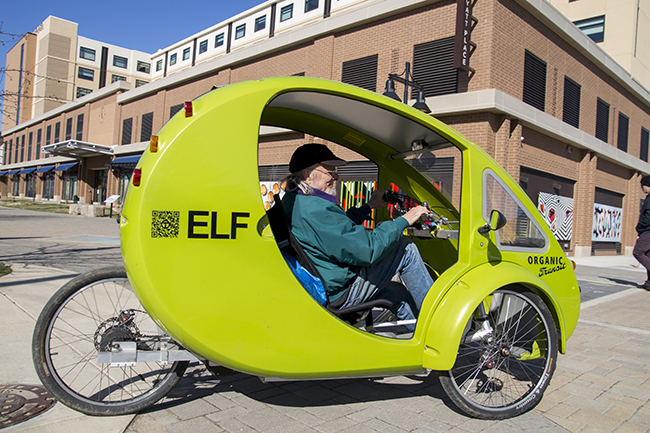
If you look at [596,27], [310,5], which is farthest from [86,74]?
[596,27]

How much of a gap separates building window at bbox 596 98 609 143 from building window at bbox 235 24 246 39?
33.1 meters

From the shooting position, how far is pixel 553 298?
2939 mm

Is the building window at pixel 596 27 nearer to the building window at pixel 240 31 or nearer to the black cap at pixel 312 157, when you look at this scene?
the building window at pixel 240 31

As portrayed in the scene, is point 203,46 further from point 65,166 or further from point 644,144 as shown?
point 644,144

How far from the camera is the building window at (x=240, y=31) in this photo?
4234cm

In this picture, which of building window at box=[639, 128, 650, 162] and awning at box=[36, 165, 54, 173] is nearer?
building window at box=[639, 128, 650, 162]

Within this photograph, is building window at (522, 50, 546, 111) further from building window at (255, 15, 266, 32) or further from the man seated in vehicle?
building window at (255, 15, 266, 32)

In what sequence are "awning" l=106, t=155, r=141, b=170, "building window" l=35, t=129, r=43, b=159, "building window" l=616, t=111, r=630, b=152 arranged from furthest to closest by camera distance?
"building window" l=35, t=129, r=43, b=159 → "awning" l=106, t=155, r=141, b=170 → "building window" l=616, t=111, r=630, b=152

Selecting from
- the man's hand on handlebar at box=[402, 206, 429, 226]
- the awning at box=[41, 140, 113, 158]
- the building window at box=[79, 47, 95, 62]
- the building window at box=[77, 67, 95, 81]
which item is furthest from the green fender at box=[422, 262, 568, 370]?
the building window at box=[79, 47, 95, 62]

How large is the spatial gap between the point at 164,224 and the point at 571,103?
18.4 metres

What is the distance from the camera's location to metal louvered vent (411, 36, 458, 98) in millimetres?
13617

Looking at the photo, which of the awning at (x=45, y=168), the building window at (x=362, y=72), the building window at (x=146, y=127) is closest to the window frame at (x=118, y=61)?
the awning at (x=45, y=168)

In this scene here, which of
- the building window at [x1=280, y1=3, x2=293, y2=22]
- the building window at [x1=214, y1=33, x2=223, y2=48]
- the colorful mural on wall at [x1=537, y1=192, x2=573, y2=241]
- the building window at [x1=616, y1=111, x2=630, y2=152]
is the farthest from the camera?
the building window at [x1=214, y1=33, x2=223, y2=48]

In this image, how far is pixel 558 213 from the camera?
54.0 ft
